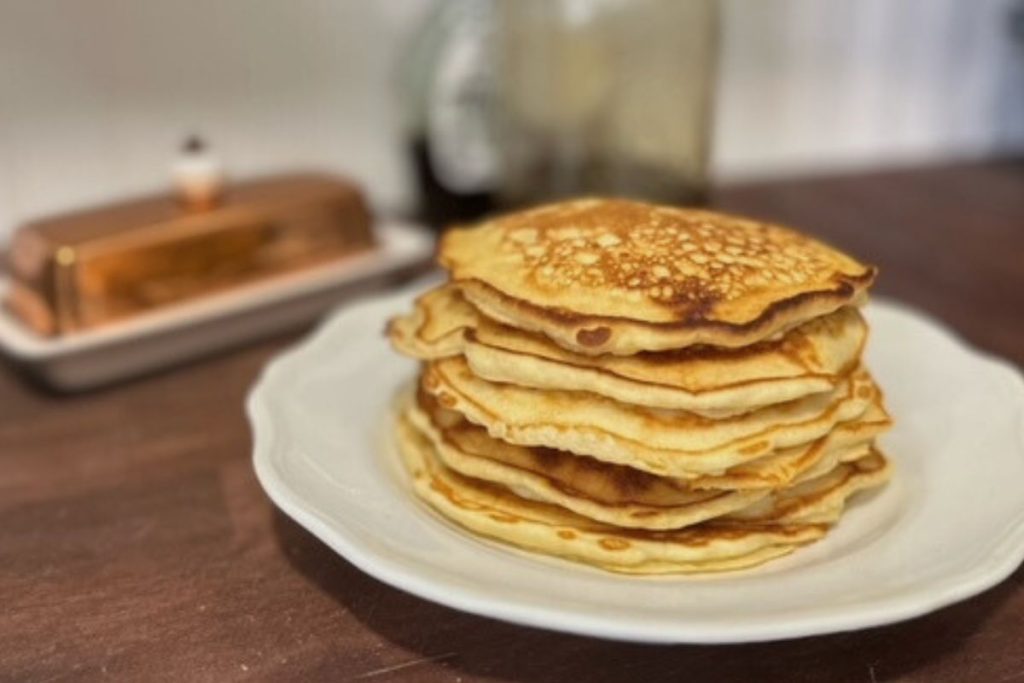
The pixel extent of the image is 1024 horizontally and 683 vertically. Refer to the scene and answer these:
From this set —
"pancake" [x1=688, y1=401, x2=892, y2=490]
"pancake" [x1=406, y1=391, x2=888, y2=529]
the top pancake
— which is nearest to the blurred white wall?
the top pancake

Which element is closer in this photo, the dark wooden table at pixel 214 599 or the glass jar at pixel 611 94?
the dark wooden table at pixel 214 599

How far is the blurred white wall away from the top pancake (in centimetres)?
66

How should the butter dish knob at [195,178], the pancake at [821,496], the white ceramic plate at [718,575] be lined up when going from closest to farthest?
the white ceramic plate at [718,575], the pancake at [821,496], the butter dish knob at [195,178]

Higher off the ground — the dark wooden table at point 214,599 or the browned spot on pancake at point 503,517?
the browned spot on pancake at point 503,517

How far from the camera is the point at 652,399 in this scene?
0.64m

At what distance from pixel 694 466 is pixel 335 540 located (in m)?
0.20

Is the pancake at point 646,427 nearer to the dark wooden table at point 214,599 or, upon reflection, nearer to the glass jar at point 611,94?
the dark wooden table at point 214,599

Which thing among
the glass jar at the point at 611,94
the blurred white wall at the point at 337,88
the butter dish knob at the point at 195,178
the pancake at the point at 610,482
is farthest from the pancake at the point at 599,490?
the blurred white wall at the point at 337,88

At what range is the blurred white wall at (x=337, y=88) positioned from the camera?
1267 millimetres

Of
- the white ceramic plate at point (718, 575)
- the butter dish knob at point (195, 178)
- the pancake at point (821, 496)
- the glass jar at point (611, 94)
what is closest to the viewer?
the white ceramic plate at point (718, 575)

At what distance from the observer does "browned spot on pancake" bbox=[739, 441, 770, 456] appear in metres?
0.65

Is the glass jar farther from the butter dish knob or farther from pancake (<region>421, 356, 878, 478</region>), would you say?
pancake (<region>421, 356, 878, 478</region>)

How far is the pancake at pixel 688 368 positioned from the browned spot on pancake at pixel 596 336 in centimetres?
Answer: 2

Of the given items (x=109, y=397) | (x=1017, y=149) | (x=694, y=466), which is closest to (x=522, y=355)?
(x=694, y=466)
